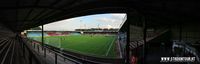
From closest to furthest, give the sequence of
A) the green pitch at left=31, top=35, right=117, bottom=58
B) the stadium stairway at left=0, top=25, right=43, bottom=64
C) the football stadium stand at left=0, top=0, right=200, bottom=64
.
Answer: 1. the stadium stairway at left=0, top=25, right=43, bottom=64
2. the football stadium stand at left=0, top=0, right=200, bottom=64
3. the green pitch at left=31, top=35, right=117, bottom=58

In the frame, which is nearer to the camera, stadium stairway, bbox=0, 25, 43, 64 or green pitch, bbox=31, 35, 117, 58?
stadium stairway, bbox=0, 25, 43, 64

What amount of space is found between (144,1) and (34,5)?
7.69 meters

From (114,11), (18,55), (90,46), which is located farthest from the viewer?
(90,46)

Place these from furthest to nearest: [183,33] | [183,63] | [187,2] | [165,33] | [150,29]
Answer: [150,29] → [165,33] → [183,33] → [187,2] → [183,63]

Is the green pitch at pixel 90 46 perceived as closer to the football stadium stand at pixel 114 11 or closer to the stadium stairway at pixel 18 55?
the football stadium stand at pixel 114 11

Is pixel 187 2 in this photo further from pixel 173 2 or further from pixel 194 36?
pixel 194 36

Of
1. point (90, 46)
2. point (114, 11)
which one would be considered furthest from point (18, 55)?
point (90, 46)

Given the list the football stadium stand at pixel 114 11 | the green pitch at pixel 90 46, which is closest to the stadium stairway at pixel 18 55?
the football stadium stand at pixel 114 11

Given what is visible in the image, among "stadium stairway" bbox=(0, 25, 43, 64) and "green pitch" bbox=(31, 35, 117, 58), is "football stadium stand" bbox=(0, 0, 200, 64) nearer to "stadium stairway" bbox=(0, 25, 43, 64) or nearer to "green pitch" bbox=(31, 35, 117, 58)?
"stadium stairway" bbox=(0, 25, 43, 64)

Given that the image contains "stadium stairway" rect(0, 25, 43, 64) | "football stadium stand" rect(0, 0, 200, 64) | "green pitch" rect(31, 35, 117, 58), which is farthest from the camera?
"green pitch" rect(31, 35, 117, 58)

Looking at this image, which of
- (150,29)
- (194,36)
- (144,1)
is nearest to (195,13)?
(144,1)

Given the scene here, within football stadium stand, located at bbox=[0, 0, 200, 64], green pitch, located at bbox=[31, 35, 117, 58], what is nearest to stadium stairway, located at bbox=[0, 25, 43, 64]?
football stadium stand, located at bbox=[0, 0, 200, 64]

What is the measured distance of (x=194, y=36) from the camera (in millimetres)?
25125

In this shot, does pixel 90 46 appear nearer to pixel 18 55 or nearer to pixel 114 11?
pixel 114 11
